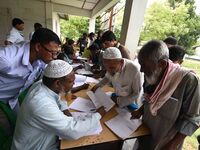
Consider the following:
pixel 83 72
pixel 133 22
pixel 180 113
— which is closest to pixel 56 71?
pixel 180 113

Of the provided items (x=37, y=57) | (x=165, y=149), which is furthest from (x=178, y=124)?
(x=37, y=57)

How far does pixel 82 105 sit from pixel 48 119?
62 cm

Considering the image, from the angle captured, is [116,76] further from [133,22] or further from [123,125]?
[133,22]

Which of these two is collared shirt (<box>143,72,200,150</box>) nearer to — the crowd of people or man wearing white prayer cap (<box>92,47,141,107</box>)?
the crowd of people

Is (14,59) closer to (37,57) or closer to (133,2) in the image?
(37,57)

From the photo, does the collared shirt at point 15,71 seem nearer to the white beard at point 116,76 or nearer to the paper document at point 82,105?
the paper document at point 82,105

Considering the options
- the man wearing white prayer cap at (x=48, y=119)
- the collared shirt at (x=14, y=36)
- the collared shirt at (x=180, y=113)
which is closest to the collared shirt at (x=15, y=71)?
the man wearing white prayer cap at (x=48, y=119)

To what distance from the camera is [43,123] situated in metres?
0.98

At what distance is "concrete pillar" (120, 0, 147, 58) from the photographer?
2635 mm

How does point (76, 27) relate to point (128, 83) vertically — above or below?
above

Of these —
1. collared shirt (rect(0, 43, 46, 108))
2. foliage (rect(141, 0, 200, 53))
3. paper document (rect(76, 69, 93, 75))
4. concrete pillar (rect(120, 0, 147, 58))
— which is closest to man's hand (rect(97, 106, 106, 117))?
collared shirt (rect(0, 43, 46, 108))

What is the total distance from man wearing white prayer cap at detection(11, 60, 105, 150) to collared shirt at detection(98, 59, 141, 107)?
48cm

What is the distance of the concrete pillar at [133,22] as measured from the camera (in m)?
2.63

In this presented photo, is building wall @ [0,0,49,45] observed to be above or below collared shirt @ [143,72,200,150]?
above
